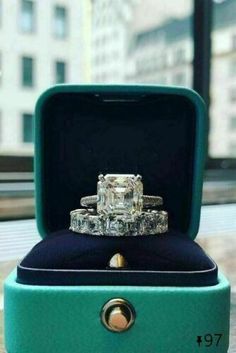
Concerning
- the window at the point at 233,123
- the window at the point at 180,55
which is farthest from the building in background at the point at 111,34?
the window at the point at 233,123

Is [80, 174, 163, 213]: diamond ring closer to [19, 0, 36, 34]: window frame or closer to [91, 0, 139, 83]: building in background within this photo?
[91, 0, 139, 83]: building in background

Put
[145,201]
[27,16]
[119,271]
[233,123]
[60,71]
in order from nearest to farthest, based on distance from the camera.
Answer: [119,271], [145,201], [60,71], [27,16], [233,123]

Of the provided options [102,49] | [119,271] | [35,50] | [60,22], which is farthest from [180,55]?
[119,271]

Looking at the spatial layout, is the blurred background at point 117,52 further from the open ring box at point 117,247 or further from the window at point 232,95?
the open ring box at point 117,247

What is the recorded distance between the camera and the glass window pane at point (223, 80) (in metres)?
3.62

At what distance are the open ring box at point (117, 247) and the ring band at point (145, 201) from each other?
0.04 metres

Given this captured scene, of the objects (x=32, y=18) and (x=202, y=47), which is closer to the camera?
(x=32, y=18)

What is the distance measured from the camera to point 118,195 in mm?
651

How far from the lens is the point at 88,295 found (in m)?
0.55

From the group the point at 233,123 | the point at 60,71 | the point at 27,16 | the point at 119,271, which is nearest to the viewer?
the point at 119,271

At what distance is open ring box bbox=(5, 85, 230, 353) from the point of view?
0.55 meters

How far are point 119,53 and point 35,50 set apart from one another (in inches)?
19.2

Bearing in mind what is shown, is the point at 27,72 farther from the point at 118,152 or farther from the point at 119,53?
the point at 118,152

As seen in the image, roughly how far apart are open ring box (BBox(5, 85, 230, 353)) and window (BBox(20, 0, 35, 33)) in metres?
2.75
